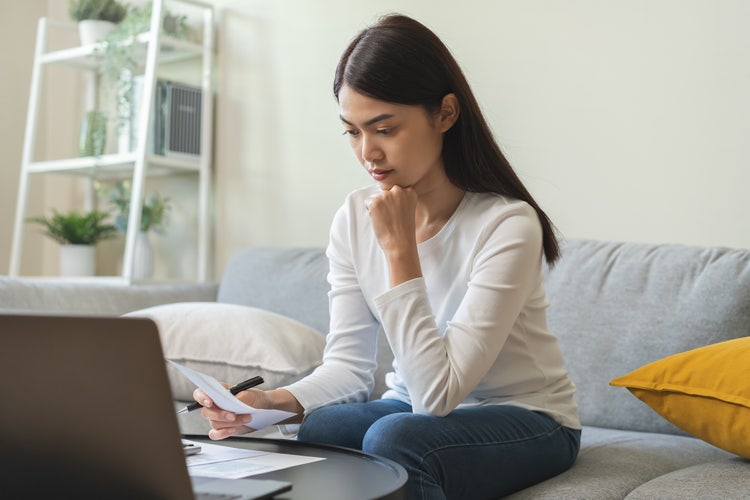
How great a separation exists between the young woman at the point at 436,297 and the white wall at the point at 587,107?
79 centimetres

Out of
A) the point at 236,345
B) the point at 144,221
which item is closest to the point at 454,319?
the point at 236,345

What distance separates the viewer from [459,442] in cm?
124

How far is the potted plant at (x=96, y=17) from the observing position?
3.27m

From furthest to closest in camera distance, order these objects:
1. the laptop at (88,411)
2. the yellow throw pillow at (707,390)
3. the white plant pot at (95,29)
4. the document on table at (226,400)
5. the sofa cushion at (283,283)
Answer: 1. the white plant pot at (95,29)
2. the sofa cushion at (283,283)
3. the yellow throw pillow at (707,390)
4. the document on table at (226,400)
5. the laptop at (88,411)

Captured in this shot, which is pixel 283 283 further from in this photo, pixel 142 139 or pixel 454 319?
pixel 454 319

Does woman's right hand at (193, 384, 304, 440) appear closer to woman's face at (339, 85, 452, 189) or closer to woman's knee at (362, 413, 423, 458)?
woman's knee at (362, 413, 423, 458)

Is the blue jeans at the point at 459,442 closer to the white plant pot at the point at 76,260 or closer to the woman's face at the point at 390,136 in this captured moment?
the woman's face at the point at 390,136

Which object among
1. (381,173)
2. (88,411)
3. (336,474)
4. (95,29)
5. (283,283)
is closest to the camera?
(88,411)

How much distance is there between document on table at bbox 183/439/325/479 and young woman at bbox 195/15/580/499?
0.05 meters

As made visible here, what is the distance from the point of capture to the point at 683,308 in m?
1.80

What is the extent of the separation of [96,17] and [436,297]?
2263mm

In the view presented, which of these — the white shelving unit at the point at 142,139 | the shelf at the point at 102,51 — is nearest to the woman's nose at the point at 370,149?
the white shelving unit at the point at 142,139

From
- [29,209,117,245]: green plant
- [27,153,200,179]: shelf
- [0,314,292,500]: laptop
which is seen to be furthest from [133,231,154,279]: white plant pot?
[0,314,292,500]: laptop

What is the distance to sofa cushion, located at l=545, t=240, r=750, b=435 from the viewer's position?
5.76 feet
